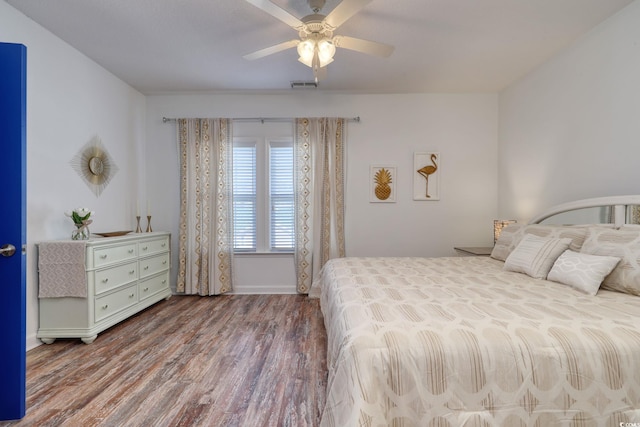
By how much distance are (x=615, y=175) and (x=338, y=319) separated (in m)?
2.63

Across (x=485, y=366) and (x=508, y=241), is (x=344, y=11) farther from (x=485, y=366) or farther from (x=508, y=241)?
(x=508, y=241)

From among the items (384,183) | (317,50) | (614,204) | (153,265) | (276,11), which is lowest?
(153,265)

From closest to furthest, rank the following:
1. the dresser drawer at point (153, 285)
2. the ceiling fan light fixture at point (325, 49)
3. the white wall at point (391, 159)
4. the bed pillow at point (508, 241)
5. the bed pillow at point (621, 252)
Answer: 1. the bed pillow at point (621, 252)
2. the ceiling fan light fixture at point (325, 49)
3. the bed pillow at point (508, 241)
4. the dresser drawer at point (153, 285)
5. the white wall at point (391, 159)

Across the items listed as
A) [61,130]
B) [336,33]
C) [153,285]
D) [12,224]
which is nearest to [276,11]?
[336,33]

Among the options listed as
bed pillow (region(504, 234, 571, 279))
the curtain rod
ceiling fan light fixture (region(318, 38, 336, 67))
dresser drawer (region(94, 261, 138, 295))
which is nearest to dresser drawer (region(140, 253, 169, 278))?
dresser drawer (region(94, 261, 138, 295))

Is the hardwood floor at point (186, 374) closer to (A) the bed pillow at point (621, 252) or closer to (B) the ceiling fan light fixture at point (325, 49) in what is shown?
(A) the bed pillow at point (621, 252)

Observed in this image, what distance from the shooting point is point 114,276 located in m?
2.85

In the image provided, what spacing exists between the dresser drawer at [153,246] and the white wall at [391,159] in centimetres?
35

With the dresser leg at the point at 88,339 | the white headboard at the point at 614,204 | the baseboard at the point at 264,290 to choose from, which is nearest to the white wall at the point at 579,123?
the white headboard at the point at 614,204

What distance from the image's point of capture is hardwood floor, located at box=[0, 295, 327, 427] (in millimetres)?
1664

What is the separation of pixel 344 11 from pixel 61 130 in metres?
2.80

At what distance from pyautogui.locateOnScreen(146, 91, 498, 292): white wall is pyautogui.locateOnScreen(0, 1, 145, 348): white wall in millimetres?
525

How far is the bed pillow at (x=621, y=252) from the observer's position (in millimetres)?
1794

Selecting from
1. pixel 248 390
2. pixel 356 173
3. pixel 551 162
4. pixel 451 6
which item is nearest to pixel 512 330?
pixel 248 390
